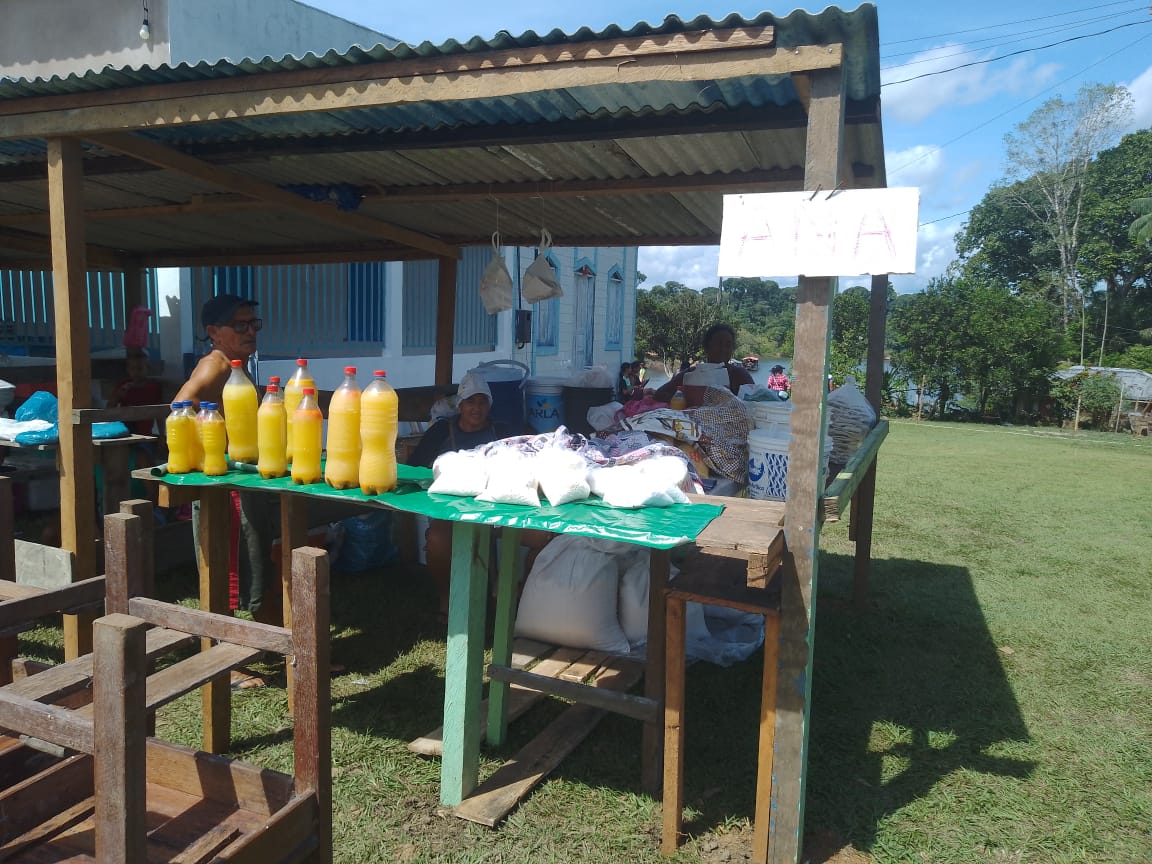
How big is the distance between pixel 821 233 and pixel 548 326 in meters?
12.7

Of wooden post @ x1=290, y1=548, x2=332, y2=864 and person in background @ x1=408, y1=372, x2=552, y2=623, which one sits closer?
wooden post @ x1=290, y1=548, x2=332, y2=864

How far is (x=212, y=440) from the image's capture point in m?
3.22

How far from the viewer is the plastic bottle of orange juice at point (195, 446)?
10.9ft

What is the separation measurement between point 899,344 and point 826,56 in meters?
21.2

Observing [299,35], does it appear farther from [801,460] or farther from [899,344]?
[899,344]

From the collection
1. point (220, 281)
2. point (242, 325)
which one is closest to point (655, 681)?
point (242, 325)

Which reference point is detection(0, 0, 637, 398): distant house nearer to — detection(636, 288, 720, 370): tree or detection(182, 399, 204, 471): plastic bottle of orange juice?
detection(182, 399, 204, 471): plastic bottle of orange juice

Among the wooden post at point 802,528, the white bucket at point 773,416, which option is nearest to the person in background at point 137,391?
the white bucket at point 773,416

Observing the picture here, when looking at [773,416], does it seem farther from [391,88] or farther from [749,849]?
[391,88]

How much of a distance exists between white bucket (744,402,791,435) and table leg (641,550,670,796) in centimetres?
104

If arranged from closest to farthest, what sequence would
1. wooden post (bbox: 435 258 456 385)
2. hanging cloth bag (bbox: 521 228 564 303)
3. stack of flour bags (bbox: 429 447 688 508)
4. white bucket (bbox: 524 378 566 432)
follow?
stack of flour bags (bbox: 429 447 688 508) → hanging cloth bag (bbox: 521 228 564 303) → white bucket (bbox: 524 378 566 432) → wooden post (bbox: 435 258 456 385)

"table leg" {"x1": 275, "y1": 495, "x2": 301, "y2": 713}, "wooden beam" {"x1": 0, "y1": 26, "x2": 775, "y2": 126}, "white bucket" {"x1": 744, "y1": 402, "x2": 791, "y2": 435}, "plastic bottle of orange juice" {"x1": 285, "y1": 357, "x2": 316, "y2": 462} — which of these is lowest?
"table leg" {"x1": 275, "y1": 495, "x2": 301, "y2": 713}

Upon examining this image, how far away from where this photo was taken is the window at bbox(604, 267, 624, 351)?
17.9 meters

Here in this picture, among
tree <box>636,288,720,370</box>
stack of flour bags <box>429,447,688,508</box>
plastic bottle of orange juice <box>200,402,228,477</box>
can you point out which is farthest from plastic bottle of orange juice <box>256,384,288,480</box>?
tree <box>636,288,720,370</box>
